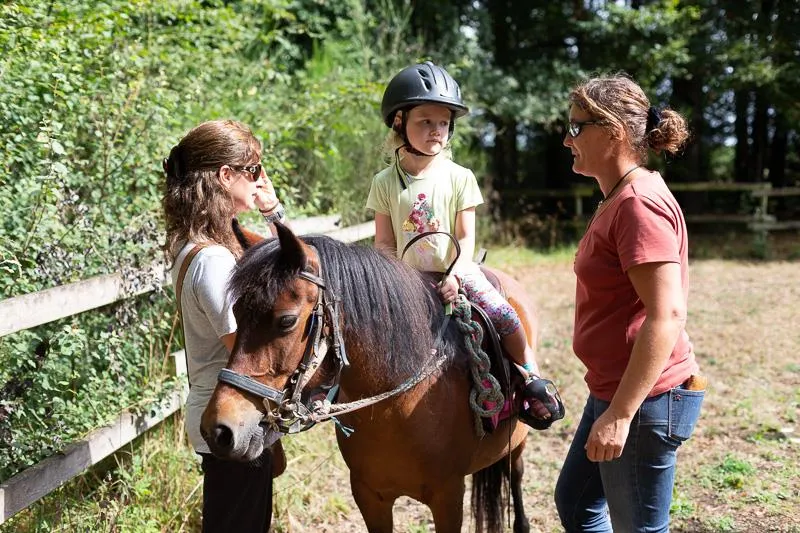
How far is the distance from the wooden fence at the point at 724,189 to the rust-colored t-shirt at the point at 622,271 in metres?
12.0

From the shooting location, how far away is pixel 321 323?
201cm

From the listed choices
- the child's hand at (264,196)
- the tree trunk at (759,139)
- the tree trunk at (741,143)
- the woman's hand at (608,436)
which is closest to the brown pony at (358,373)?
the child's hand at (264,196)

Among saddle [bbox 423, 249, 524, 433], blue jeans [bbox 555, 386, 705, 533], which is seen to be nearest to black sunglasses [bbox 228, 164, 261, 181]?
saddle [bbox 423, 249, 524, 433]

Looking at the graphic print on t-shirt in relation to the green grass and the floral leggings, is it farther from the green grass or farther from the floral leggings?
the green grass

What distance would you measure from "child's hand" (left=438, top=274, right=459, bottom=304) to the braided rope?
0.04m

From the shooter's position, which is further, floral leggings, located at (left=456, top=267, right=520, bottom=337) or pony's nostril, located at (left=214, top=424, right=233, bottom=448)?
floral leggings, located at (left=456, top=267, right=520, bottom=337)

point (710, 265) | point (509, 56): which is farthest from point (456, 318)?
point (509, 56)

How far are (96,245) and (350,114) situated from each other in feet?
14.3

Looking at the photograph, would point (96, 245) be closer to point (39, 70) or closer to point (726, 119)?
point (39, 70)

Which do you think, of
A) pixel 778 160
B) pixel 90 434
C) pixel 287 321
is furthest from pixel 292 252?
pixel 778 160

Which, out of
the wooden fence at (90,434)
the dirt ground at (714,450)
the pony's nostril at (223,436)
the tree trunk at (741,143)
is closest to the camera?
the pony's nostril at (223,436)

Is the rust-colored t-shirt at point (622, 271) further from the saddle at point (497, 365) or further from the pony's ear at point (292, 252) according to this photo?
the pony's ear at point (292, 252)

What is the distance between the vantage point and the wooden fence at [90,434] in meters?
2.47

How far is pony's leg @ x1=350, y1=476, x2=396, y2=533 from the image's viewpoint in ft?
8.71
